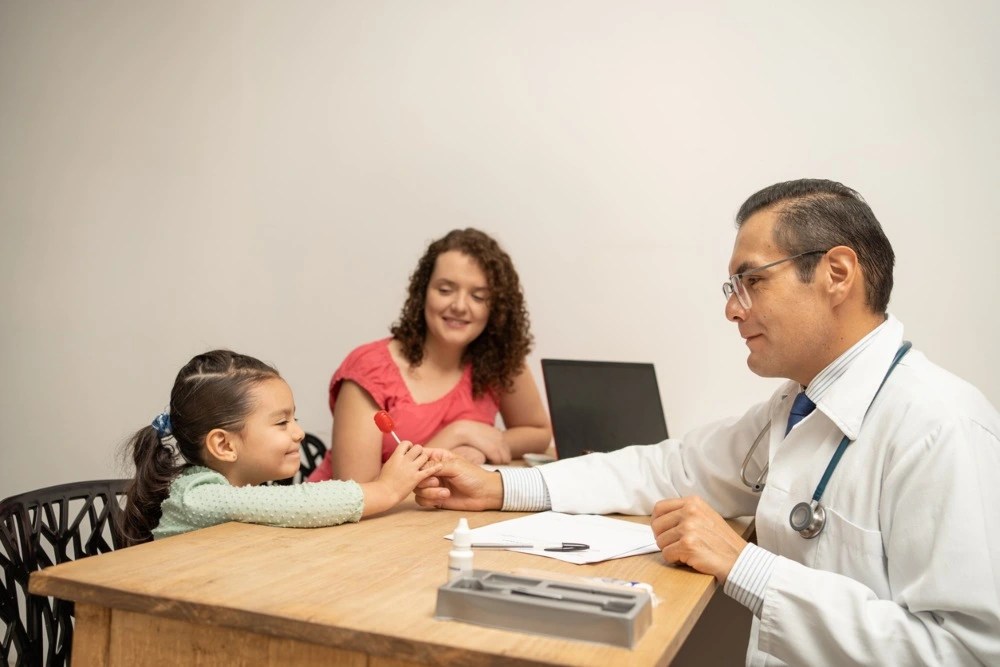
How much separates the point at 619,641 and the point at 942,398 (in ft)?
2.44

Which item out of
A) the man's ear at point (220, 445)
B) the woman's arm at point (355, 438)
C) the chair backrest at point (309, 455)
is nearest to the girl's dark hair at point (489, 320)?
the woman's arm at point (355, 438)

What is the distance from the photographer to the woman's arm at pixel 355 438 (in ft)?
7.77

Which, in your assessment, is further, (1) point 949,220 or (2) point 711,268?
(2) point 711,268

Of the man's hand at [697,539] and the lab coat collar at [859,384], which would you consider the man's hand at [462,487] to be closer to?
the man's hand at [697,539]

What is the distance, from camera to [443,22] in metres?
3.23

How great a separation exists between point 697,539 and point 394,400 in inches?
51.1

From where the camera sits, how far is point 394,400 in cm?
254

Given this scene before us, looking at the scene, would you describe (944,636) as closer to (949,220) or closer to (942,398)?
(942,398)

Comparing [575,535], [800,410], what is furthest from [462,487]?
[800,410]

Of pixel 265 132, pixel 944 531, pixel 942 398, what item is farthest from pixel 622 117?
pixel 944 531

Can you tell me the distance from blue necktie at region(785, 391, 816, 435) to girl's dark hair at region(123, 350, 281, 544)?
41.9 inches

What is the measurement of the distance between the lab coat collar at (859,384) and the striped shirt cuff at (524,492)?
0.63m

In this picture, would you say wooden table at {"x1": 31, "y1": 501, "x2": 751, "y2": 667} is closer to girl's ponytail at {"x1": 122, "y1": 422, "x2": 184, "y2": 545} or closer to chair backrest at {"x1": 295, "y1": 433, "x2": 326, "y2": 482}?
girl's ponytail at {"x1": 122, "y1": 422, "x2": 184, "y2": 545}

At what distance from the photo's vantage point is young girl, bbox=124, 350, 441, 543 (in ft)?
5.20
